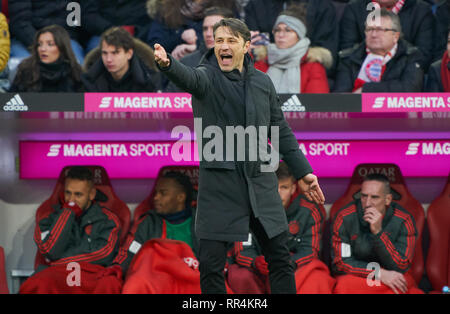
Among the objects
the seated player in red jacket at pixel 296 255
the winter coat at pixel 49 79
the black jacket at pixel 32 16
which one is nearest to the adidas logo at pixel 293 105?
the seated player in red jacket at pixel 296 255

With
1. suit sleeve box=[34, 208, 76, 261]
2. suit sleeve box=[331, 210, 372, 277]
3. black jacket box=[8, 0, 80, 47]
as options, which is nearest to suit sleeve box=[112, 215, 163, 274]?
suit sleeve box=[34, 208, 76, 261]

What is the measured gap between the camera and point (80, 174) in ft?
16.6

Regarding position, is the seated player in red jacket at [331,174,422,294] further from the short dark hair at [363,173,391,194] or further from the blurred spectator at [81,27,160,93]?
the blurred spectator at [81,27,160,93]

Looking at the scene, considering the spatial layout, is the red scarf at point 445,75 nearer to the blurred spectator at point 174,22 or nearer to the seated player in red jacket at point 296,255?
the seated player in red jacket at point 296,255

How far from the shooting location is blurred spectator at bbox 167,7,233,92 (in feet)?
16.9

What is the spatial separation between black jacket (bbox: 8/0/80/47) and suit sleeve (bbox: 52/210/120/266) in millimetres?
1755

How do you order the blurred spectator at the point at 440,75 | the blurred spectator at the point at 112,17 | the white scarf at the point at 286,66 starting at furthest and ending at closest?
1. the blurred spectator at the point at 112,17
2. the white scarf at the point at 286,66
3. the blurred spectator at the point at 440,75

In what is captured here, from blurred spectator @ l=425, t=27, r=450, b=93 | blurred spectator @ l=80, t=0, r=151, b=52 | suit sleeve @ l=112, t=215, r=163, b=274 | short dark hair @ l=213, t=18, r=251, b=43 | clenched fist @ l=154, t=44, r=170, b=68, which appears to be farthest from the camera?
blurred spectator @ l=80, t=0, r=151, b=52

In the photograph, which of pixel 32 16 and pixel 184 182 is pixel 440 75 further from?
pixel 32 16

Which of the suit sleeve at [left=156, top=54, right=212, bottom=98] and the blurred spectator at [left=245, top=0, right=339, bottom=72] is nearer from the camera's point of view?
the suit sleeve at [left=156, top=54, right=212, bottom=98]

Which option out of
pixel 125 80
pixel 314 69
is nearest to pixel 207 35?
pixel 125 80

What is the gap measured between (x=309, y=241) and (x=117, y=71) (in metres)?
1.87

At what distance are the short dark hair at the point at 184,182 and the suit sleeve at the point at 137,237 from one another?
28 centimetres

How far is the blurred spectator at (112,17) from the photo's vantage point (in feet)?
19.4
